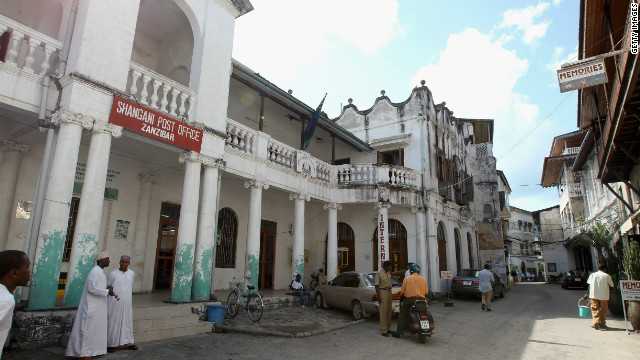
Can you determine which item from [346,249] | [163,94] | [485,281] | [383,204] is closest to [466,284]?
[485,281]

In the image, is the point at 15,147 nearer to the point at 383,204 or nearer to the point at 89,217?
the point at 89,217

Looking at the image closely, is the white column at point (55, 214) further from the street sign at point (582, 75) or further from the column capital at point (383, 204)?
the column capital at point (383, 204)

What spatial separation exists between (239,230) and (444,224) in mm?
10926

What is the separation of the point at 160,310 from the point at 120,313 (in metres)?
1.53

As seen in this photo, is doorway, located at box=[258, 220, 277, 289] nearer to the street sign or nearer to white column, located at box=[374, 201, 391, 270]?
white column, located at box=[374, 201, 391, 270]

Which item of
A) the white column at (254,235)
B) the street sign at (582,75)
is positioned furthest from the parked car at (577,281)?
the white column at (254,235)

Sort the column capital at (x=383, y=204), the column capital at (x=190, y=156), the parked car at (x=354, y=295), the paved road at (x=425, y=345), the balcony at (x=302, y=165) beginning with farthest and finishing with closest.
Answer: the column capital at (x=383, y=204), the balcony at (x=302, y=165), the parked car at (x=354, y=295), the column capital at (x=190, y=156), the paved road at (x=425, y=345)

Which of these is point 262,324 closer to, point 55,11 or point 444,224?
point 55,11

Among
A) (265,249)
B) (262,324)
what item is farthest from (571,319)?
(265,249)

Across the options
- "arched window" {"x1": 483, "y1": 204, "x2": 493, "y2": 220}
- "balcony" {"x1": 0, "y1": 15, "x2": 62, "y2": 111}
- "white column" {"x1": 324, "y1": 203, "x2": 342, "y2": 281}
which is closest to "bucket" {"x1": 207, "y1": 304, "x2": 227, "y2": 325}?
"balcony" {"x1": 0, "y1": 15, "x2": 62, "y2": 111}

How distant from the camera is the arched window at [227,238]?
13664mm

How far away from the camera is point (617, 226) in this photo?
17875 mm

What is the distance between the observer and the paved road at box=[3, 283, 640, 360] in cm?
660

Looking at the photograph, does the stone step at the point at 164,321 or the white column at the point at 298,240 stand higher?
the white column at the point at 298,240
